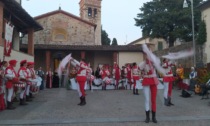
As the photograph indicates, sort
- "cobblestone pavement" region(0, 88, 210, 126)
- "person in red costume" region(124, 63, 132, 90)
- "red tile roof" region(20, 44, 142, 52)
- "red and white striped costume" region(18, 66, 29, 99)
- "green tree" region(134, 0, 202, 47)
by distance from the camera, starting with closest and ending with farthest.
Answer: "cobblestone pavement" region(0, 88, 210, 126) → "red and white striped costume" region(18, 66, 29, 99) → "person in red costume" region(124, 63, 132, 90) → "red tile roof" region(20, 44, 142, 52) → "green tree" region(134, 0, 202, 47)

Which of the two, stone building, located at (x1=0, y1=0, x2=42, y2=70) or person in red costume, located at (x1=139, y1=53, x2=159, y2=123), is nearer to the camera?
person in red costume, located at (x1=139, y1=53, x2=159, y2=123)

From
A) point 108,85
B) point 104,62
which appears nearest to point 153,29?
point 104,62

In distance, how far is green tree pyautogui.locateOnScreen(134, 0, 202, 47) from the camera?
141 ft

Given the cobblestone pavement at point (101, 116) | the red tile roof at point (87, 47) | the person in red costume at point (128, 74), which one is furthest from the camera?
the red tile roof at point (87, 47)

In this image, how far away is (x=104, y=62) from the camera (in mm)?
36938

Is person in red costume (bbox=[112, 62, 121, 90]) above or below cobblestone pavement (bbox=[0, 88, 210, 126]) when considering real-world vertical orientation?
above

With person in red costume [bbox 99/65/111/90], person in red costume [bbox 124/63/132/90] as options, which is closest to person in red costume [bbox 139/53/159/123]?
person in red costume [bbox 124/63/132/90]

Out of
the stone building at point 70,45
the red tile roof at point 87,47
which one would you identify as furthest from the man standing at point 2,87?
the red tile roof at point 87,47

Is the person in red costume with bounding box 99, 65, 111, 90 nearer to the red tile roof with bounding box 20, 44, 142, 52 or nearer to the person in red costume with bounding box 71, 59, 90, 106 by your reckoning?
the red tile roof with bounding box 20, 44, 142, 52

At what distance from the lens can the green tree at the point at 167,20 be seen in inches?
1694

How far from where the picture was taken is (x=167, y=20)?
144 feet

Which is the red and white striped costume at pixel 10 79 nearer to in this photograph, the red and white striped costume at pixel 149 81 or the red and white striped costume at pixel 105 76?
the red and white striped costume at pixel 149 81

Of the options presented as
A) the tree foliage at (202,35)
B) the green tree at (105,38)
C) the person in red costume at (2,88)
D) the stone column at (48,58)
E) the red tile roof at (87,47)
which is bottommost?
the person in red costume at (2,88)

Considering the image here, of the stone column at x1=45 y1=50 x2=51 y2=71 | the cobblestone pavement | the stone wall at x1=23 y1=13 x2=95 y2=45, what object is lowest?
the cobblestone pavement
